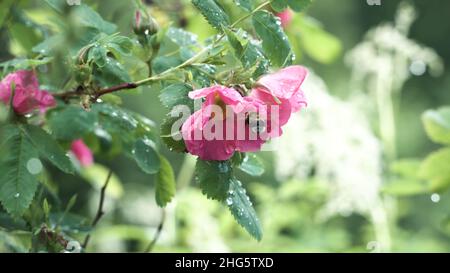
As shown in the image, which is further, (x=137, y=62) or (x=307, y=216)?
(x=307, y=216)

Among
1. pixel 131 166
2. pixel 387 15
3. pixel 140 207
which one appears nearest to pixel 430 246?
pixel 140 207

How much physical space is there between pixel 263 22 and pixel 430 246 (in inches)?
49.3

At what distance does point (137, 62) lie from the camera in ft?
3.22

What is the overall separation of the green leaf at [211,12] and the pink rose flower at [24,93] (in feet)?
0.76

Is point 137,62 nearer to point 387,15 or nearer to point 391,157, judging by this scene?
point 391,157

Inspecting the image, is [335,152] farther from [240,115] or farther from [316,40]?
[240,115]

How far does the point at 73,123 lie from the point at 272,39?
236mm

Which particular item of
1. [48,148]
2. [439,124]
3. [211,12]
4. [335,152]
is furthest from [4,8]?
[335,152]

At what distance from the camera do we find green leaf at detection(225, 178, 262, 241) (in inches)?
32.9

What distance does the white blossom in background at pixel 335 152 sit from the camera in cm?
189

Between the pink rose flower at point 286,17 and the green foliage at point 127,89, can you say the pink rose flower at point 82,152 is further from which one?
the pink rose flower at point 286,17

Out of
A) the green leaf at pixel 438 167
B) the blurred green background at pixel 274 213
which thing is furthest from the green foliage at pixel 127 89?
the green leaf at pixel 438 167

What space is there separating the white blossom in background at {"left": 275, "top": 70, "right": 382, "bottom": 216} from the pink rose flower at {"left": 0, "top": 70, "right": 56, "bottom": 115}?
40.2 inches

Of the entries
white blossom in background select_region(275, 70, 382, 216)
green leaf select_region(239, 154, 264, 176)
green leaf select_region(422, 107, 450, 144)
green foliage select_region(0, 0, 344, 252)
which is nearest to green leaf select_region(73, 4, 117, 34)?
green foliage select_region(0, 0, 344, 252)
